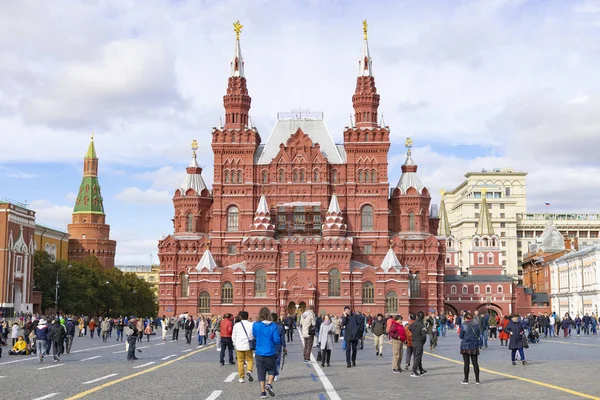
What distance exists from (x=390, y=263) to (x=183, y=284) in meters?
24.9

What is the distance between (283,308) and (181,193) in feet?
68.2

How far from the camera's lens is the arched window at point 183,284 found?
95.8 meters

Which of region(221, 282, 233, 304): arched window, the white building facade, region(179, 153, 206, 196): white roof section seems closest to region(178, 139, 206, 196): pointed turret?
region(179, 153, 206, 196): white roof section

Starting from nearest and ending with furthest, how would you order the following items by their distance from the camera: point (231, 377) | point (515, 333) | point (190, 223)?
point (231, 377) → point (515, 333) → point (190, 223)

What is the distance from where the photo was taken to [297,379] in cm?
2205

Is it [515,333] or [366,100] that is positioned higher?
[366,100]

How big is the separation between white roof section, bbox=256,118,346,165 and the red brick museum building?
0.59ft

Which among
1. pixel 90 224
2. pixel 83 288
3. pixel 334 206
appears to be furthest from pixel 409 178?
pixel 90 224

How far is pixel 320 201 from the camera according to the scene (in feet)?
311

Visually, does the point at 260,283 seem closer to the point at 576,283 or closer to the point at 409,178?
the point at 409,178

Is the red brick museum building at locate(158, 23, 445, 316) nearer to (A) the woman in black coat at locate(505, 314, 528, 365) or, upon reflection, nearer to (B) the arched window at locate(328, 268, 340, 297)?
(B) the arched window at locate(328, 268, 340, 297)

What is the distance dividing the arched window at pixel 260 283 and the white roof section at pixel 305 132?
1408 centimetres

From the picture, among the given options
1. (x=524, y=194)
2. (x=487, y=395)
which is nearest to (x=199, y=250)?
(x=487, y=395)

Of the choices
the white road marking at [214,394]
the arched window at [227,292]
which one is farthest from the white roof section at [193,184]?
the white road marking at [214,394]
